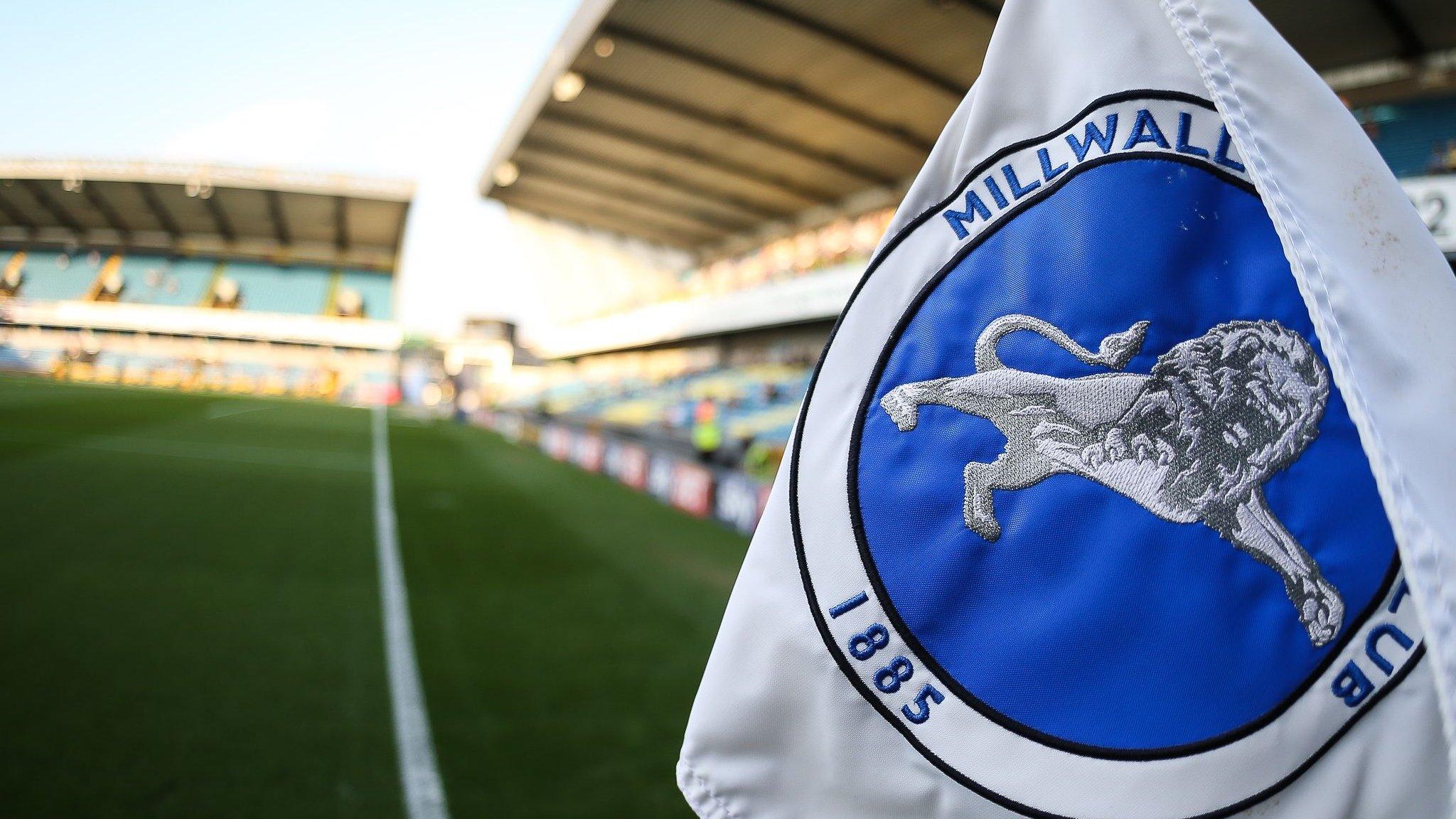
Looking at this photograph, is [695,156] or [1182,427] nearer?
[1182,427]

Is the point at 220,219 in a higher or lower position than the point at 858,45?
higher

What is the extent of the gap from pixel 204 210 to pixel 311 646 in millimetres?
41389

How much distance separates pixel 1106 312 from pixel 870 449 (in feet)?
1.00

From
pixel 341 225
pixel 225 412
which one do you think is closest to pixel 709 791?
pixel 225 412

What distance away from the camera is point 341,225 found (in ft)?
126

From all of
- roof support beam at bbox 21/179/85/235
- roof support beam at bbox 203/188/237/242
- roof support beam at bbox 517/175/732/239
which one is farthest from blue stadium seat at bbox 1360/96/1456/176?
roof support beam at bbox 21/179/85/235

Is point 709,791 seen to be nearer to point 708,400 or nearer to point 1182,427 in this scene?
point 1182,427

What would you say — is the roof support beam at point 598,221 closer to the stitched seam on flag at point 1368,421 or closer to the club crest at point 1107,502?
the club crest at point 1107,502

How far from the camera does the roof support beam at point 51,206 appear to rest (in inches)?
1352

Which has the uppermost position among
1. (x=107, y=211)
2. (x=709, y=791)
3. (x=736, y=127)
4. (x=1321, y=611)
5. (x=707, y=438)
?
(x=107, y=211)

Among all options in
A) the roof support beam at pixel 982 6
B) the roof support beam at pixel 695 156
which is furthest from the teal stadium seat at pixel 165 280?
the roof support beam at pixel 982 6

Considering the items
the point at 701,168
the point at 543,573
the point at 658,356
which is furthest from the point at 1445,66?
the point at 658,356

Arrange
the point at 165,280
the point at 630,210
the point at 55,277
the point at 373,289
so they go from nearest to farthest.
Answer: the point at 630,210, the point at 55,277, the point at 165,280, the point at 373,289

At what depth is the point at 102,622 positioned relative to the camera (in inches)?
136
